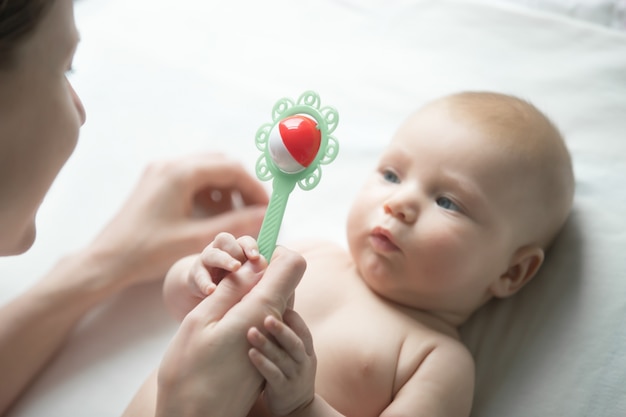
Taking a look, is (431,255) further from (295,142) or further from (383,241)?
(295,142)

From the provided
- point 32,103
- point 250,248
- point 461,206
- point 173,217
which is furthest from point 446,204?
point 32,103

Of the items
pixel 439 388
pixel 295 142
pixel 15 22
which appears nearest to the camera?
pixel 15 22

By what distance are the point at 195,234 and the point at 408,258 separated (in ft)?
1.23

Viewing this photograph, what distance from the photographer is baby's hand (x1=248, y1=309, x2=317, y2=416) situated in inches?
28.4

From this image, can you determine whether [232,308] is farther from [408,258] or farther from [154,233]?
[154,233]

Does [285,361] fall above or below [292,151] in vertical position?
below

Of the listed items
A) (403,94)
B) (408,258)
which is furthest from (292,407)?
(403,94)

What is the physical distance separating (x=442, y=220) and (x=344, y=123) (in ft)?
1.46

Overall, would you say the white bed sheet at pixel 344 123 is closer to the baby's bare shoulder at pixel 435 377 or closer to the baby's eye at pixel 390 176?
the baby's bare shoulder at pixel 435 377

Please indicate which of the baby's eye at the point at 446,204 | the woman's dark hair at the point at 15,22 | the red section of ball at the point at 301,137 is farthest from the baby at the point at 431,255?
the woman's dark hair at the point at 15,22

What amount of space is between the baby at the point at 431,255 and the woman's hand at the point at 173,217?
148 millimetres

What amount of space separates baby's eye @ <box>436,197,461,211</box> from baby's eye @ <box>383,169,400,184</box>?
73 millimetres

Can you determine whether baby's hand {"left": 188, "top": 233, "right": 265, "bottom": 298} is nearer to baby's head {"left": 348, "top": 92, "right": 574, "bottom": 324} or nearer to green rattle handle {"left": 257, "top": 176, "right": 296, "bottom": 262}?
green rattle handle {"left": 257, "top": 176, "right": 296, "bottom": 262}

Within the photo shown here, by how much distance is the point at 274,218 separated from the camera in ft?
2.62
